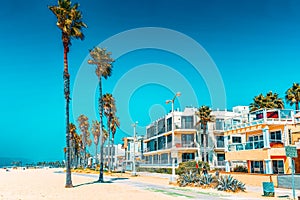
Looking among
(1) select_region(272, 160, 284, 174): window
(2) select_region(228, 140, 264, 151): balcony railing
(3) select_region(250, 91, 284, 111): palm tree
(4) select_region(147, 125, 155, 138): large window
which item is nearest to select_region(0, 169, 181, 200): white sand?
(2) select_region(228, 140, 264, 151): balcony railing

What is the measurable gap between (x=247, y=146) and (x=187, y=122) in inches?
1045

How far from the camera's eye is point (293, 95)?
46.3m

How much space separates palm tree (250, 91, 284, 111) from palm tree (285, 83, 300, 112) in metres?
1.48

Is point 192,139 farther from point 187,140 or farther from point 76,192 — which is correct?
point 76,192

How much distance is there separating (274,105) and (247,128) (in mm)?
14103

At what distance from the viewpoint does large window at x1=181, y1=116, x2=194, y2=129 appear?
5761 centimetres

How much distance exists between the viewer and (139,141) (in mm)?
89875

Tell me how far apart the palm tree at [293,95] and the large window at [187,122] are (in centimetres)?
1739

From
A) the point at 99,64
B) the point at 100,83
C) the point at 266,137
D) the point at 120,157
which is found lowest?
the point at 120,157

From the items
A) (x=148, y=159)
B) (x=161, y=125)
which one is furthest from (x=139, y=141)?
(x=161, y=125)

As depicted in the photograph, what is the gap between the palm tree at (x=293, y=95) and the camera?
1812 inches

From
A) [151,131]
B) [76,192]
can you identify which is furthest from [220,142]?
[76,192]

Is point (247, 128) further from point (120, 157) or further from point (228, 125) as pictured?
point (120, 157)

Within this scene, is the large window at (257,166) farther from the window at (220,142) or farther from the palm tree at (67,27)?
the window at (220,142)
